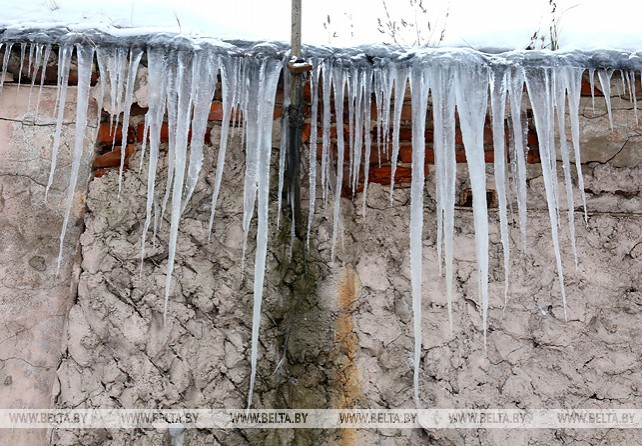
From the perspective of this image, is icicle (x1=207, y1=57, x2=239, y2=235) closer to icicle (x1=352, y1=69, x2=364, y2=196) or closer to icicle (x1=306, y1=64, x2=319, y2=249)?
icicle (x1=306, y1=64, x2=319, y2=249)

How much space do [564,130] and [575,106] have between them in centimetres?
9

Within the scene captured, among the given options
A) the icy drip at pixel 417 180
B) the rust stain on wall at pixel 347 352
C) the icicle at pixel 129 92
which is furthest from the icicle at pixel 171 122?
the icy drip at pixel 417 180

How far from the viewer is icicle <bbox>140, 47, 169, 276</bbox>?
2.09 m

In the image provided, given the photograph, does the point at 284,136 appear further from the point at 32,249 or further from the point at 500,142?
the point at 32,249

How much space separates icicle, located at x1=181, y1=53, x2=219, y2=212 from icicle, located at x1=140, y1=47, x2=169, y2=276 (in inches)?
4.2

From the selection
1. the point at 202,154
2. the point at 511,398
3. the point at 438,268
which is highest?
the point at 202,154

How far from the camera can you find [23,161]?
220 centimetres

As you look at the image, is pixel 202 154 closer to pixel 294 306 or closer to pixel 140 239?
pixel 140 239

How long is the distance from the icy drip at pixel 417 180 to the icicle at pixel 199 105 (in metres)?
0.67

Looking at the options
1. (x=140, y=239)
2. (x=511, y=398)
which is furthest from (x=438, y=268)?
(x=140, y=239)

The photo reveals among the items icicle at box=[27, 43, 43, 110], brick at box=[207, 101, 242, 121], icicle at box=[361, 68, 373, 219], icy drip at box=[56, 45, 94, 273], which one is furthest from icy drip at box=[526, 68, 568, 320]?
icicle at box=[27, 43, 43, 110]

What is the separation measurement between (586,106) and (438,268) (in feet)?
2.57

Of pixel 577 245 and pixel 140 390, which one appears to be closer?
pixel 140 390

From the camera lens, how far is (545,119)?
2.13 m
